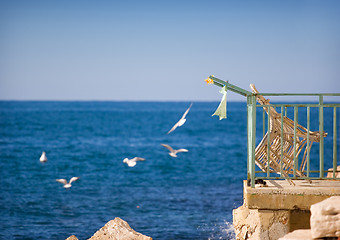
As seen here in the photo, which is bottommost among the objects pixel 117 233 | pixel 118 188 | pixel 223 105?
pixel 118 188

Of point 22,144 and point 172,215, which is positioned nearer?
point 172,215

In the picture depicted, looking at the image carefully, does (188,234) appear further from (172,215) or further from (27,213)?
(27,213)

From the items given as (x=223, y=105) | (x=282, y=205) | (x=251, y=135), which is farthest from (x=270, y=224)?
(x=223, y=105)

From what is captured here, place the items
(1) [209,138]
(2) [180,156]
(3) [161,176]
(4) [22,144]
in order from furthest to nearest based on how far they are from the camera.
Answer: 1. (1) [209,138]
2. (4) [22,144]
3. (2) [180,156]
4. (3) [161,176]

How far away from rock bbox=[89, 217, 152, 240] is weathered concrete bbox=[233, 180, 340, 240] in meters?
2.75

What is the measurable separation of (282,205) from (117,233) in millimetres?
3640

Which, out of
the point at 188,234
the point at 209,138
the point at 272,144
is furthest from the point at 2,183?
the point at 209,138

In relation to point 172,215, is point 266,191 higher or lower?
higher

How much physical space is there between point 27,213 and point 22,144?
36.5 metres

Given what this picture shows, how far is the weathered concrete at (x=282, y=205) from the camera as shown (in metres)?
7.26

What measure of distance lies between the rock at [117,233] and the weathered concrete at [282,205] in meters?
2.75

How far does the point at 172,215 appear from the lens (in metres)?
18.3

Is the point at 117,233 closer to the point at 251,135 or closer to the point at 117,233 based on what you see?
the point at 117,233

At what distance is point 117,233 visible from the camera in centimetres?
953
